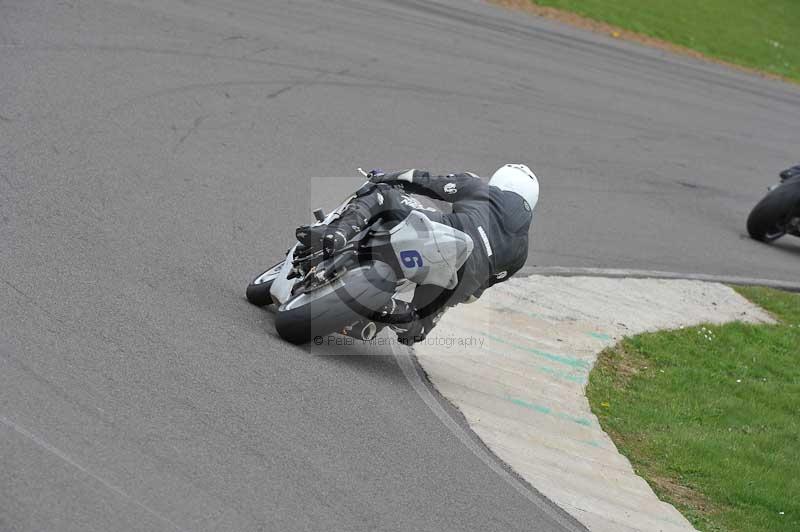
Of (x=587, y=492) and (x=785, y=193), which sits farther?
(x=785, y=193)

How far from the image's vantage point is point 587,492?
6531mm

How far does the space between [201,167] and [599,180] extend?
528 centimetres

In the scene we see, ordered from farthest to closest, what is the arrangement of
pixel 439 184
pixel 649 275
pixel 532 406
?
pixel 649 275, pixel 532 406, pixel 439 184

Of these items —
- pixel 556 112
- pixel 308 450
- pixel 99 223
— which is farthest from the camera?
pixel 556 112

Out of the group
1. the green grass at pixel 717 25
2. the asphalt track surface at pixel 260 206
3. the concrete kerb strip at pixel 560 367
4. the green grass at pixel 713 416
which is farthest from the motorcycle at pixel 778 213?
the green grass at pixel 717 25

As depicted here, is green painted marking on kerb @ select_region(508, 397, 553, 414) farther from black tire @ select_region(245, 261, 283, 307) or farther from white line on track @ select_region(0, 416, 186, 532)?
white line on track @ select_region(0, 416, 186, 532)

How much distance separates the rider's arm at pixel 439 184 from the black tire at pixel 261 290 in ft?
3.28

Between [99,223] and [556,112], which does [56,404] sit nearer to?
[99,223]

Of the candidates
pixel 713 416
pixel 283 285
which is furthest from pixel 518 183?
pixel 713 416

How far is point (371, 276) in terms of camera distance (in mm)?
6656

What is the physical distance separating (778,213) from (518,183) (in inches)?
260

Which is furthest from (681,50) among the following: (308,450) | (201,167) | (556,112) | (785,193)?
(308,450)

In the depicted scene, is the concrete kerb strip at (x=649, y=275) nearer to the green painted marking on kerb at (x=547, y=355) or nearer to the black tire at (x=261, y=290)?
the green painted marking on kerb at (x=547, y=355)

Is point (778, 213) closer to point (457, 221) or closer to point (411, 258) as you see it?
point (457, 221)
